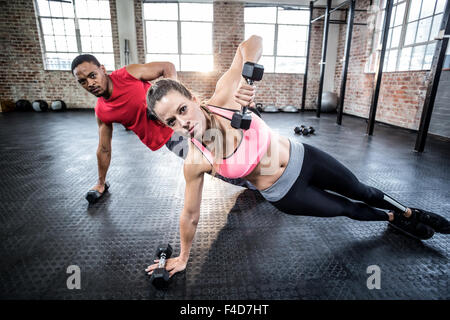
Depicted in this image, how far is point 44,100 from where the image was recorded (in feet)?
23.3

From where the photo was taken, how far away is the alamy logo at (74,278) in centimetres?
117

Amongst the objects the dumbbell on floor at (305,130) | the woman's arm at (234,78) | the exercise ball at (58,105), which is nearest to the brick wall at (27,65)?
the exercise ball at (58,105)

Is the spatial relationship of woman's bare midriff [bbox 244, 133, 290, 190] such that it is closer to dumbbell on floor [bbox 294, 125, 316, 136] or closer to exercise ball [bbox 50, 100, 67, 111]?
dumbbell on floor [bbox 294, 125, 316, 136]

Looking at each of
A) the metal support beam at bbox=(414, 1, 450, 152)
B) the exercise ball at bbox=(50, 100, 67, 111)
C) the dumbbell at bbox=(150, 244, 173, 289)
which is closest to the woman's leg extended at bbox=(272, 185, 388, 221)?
the dumbbell at bbox=(150, 244, 173, 289)

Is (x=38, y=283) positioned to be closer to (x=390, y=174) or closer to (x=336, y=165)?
(x=336, y=165)

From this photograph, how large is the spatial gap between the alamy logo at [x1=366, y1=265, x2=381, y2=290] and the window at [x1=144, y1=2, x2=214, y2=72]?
685 cm

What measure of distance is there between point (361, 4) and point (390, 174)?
5430 mm

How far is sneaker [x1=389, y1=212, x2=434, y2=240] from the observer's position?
1436 millimetres

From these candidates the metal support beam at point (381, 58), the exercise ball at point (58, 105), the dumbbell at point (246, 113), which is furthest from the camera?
the exercise ball at point (58, 105)

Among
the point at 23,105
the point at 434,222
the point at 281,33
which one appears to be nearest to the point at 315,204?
the point at 434,222

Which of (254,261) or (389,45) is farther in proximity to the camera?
(389,45)

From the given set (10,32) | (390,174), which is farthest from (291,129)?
(10,32)

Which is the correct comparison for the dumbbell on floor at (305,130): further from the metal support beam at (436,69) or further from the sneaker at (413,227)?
the sneaker at (413,227)

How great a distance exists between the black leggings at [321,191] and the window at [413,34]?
3654 mm
